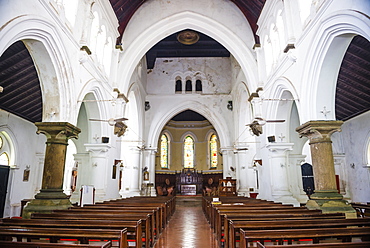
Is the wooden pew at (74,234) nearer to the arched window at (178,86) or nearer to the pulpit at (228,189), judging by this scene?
the pulpit at (228,189)

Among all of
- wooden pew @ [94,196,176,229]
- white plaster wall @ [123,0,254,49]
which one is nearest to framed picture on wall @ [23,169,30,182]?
wooden pew @ [94,196,176,229]

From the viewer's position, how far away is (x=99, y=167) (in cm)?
1027

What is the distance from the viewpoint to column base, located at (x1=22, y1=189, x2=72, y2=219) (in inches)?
253

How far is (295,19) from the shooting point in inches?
309

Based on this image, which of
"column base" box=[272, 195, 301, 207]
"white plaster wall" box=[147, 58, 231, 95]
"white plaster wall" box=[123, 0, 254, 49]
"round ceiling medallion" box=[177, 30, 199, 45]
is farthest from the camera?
"white plaster wall" box=[147, 58, 231, 95]

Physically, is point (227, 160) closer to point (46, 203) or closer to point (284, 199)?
point (284, 199)

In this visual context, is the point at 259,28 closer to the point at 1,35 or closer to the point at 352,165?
the point at 352,165

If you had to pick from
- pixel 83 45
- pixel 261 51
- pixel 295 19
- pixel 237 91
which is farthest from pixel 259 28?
pixel 83 45

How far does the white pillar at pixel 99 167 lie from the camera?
10.1 m

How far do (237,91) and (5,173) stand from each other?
41.6 ft

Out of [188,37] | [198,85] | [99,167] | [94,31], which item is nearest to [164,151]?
[198,85]

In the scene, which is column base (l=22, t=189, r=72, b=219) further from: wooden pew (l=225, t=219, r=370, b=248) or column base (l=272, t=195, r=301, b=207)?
column base (l=272, t=195, r=301, b=207)

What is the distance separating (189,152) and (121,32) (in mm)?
15153

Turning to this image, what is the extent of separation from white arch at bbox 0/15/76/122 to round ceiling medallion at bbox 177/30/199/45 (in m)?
10.0
